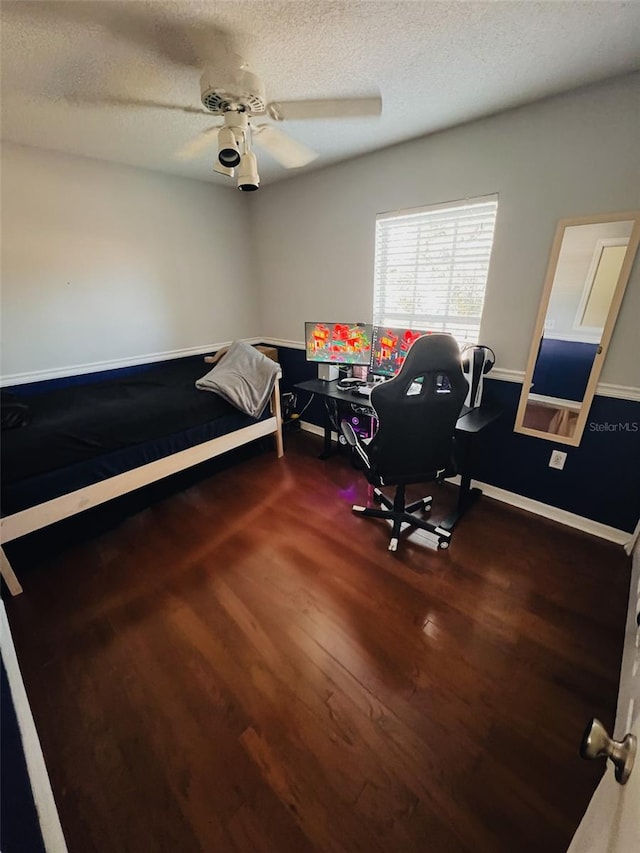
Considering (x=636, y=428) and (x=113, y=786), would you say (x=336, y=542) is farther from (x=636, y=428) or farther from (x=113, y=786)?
(x=636, y=428)

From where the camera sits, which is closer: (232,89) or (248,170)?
(232,89)

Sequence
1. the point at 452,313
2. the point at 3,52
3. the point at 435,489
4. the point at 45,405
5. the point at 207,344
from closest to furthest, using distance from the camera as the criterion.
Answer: the point at 3,52
the point at 45,405
the point at 452,313
the point at 435,489
the point at 207,344

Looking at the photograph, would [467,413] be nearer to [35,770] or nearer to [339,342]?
[339,342]

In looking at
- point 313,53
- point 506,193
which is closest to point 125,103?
point 313,53

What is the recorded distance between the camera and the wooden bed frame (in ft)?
5.35

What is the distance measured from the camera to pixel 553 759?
1089 mm

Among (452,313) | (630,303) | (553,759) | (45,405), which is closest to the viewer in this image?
(553,759)

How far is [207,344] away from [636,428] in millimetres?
3495

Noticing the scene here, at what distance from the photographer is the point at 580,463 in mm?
2002

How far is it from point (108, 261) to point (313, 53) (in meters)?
2.15

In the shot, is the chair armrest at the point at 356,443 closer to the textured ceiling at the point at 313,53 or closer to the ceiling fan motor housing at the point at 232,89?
the ceiling fan motor housing at the point at 232,89

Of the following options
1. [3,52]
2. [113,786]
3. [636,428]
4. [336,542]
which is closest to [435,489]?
[336,542]

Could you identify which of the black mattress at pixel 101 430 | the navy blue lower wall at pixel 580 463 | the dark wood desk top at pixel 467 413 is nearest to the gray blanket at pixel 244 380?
the black mattress at pixel 101 430

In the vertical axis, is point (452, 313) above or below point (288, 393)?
above
